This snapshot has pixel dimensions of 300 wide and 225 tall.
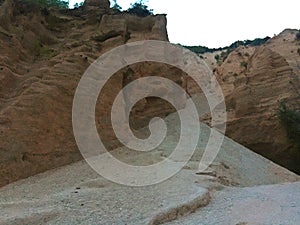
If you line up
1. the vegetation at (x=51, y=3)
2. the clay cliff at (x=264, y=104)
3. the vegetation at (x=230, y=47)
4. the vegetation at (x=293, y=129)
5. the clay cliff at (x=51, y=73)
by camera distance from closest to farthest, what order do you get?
the clay cliff at (x=51, y=73) < the vegetation at (x=51, y=3) < the vegetation at (x=293, y=129) < the clay cliff at (x=264, y=104) < the vegetation at (x=230, y=47)

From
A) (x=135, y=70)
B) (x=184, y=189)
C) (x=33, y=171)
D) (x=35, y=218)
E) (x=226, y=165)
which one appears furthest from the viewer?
(x=135, y=70)

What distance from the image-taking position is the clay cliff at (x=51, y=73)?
1081 cm

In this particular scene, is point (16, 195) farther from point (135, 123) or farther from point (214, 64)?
point (214, 64)

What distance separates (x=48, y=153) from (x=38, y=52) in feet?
15.7

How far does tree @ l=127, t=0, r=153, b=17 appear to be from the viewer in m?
20.1

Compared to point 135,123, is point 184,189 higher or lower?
lower

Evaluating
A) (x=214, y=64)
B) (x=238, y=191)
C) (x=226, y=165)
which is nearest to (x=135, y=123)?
(x=226, y=165)

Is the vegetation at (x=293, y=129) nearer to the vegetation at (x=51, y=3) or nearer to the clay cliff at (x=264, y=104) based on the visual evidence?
the clay cliff at (x=264, y=104)

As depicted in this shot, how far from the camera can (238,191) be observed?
382 inches

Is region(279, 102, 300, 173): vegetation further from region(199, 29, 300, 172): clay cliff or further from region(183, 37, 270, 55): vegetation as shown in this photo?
region(183, 37, 270, 55): vegetation

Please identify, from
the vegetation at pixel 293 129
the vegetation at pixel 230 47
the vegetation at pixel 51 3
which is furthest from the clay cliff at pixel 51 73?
the vegetation at pixel 230 47

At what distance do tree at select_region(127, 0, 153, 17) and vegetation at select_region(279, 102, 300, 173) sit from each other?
822cm

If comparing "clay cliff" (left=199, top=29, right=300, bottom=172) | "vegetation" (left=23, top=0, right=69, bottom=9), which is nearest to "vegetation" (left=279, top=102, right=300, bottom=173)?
"clay cliff" (left=199, top=29, right=300, bottom=172)

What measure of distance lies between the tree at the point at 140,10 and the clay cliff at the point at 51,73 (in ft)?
5.71
